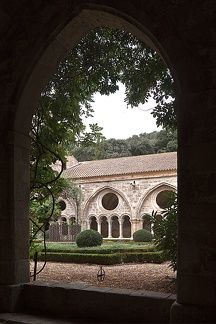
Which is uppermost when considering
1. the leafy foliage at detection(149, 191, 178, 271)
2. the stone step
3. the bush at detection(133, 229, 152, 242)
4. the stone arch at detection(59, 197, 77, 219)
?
the leafy foliage at detection(149, 191, 178, 271)

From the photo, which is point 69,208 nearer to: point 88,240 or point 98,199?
point 98,199

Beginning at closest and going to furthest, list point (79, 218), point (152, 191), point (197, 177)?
point (197, 177) < point (152, 191) < point (79, 218)

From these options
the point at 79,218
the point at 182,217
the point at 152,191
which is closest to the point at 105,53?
the point at 182,217

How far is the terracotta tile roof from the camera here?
21766 mm

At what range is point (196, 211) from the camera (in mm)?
2260

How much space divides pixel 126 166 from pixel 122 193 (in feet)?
6.41

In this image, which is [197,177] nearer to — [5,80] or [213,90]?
[213,90]

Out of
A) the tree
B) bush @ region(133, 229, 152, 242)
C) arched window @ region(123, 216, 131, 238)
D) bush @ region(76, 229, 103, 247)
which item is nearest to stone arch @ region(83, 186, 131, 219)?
arched window @ region(123, 216, 131, 238)

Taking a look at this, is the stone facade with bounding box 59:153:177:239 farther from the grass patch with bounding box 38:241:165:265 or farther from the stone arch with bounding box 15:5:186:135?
the stone arch with bounding box 15:5:186:135

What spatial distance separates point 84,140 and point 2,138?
10.6 feet

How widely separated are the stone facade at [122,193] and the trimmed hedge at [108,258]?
30.5 ft

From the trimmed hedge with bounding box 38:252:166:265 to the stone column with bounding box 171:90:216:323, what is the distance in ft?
29.5

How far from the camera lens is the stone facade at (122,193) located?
70.4ft

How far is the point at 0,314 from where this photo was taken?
2.90 metres
